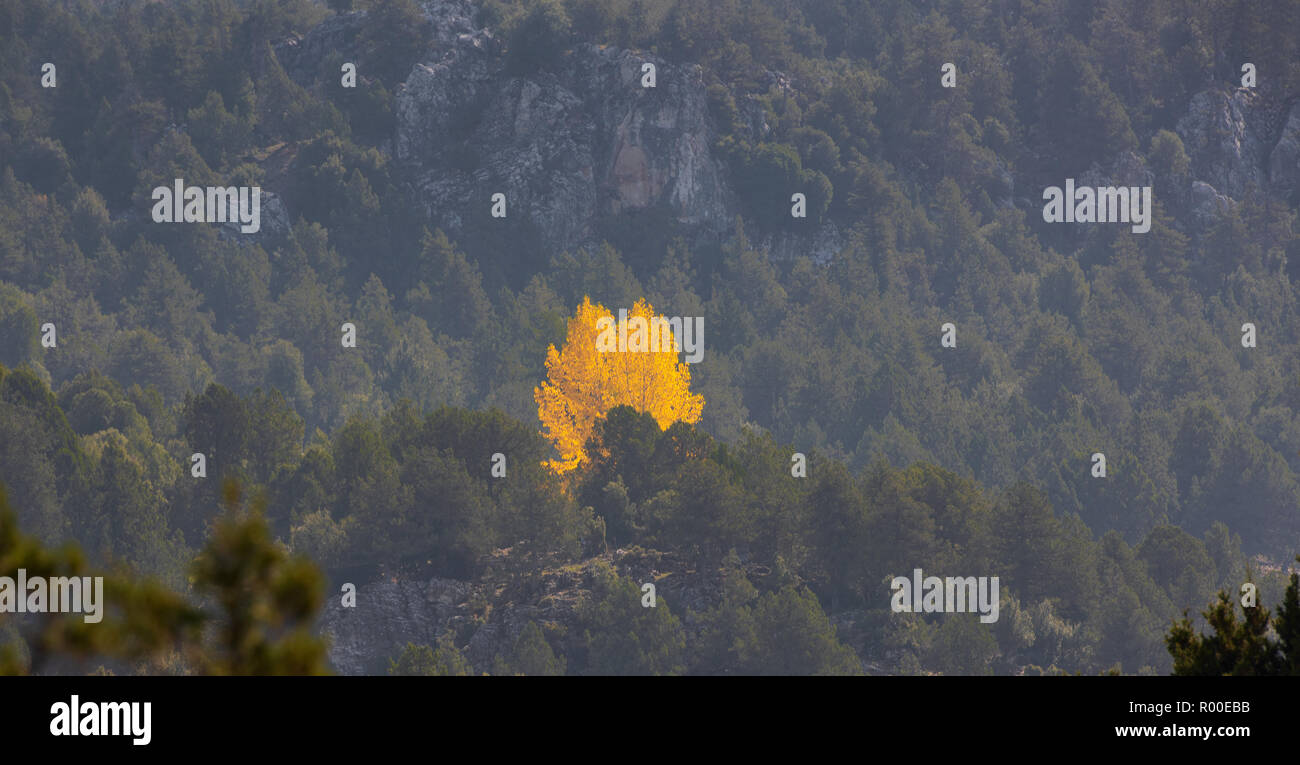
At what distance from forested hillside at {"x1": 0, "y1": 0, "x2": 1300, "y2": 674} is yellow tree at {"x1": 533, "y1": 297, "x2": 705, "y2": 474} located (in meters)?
1.46

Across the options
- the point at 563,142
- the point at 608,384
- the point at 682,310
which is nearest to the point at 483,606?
the point at 608,384

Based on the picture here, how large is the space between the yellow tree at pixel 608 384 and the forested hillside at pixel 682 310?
4.80 ft

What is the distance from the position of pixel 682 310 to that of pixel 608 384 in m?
32.5

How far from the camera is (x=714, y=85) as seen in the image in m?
111

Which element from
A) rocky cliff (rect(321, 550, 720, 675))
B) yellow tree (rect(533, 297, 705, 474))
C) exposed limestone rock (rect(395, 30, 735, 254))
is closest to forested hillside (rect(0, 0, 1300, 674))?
rocky cliff (rect(321, 550, 720, 675))

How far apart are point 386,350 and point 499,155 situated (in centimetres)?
2099

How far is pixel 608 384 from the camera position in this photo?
6544cm

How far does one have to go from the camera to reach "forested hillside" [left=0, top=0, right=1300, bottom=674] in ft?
168

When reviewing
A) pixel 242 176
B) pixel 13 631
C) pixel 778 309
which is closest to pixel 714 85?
pixel 778 309

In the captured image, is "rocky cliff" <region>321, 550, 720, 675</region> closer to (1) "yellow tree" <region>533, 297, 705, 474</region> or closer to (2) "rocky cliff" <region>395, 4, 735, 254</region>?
(1) "yellow tree" <region>533, 297, 705, 474</region>

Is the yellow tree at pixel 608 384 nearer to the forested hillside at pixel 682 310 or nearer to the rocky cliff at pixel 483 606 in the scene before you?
the forested hillside at pixel 682 310

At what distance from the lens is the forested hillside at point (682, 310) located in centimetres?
5122

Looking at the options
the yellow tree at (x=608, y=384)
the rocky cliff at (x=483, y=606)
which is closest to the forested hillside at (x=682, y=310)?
the rocky cliff at (x=483, y=606)
